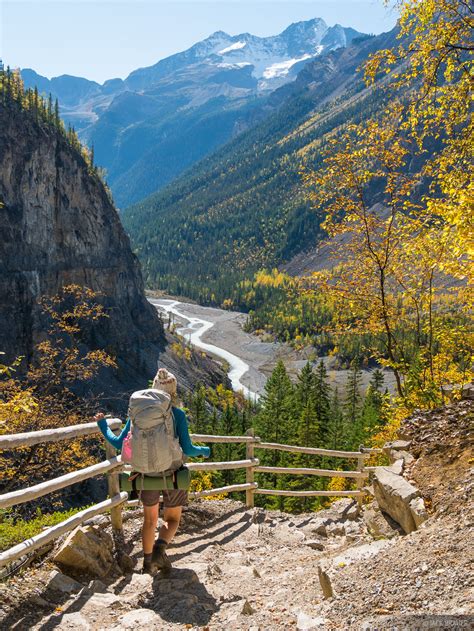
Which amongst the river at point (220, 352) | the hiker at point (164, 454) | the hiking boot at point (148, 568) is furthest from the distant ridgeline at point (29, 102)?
the hiking boot at point (148, 568)

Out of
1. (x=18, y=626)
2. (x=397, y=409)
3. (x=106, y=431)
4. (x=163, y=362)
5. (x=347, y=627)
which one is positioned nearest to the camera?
(x=347, y=627)

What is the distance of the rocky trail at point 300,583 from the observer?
479cm

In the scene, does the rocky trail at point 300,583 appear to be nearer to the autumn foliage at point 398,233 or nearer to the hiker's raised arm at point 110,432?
the hiker's raised arm at point 110,432

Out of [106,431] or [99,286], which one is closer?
[106,431]

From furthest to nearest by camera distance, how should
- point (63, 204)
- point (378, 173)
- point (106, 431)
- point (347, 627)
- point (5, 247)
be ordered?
point (63, 204) < point (5, 247) < point (378, 173) < point (106, 431) < point (347, 627)

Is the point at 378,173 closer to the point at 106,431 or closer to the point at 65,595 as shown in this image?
the point at 106,431

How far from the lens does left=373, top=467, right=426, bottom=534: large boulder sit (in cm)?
742

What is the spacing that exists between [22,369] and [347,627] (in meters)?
67.4

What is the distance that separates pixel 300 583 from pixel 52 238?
8886 centimetres

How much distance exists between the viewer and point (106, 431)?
686 cm

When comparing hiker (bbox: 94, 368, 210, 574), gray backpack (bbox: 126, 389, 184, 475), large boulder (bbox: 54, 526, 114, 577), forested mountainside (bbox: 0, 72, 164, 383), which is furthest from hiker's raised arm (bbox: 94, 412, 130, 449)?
forested mountainside (bbox: 0, 72, 164, 383)

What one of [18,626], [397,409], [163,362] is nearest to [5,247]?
[163,362]

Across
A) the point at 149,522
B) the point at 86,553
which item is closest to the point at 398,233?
the point at 149,522

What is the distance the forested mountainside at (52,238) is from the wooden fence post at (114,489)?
214 feet
